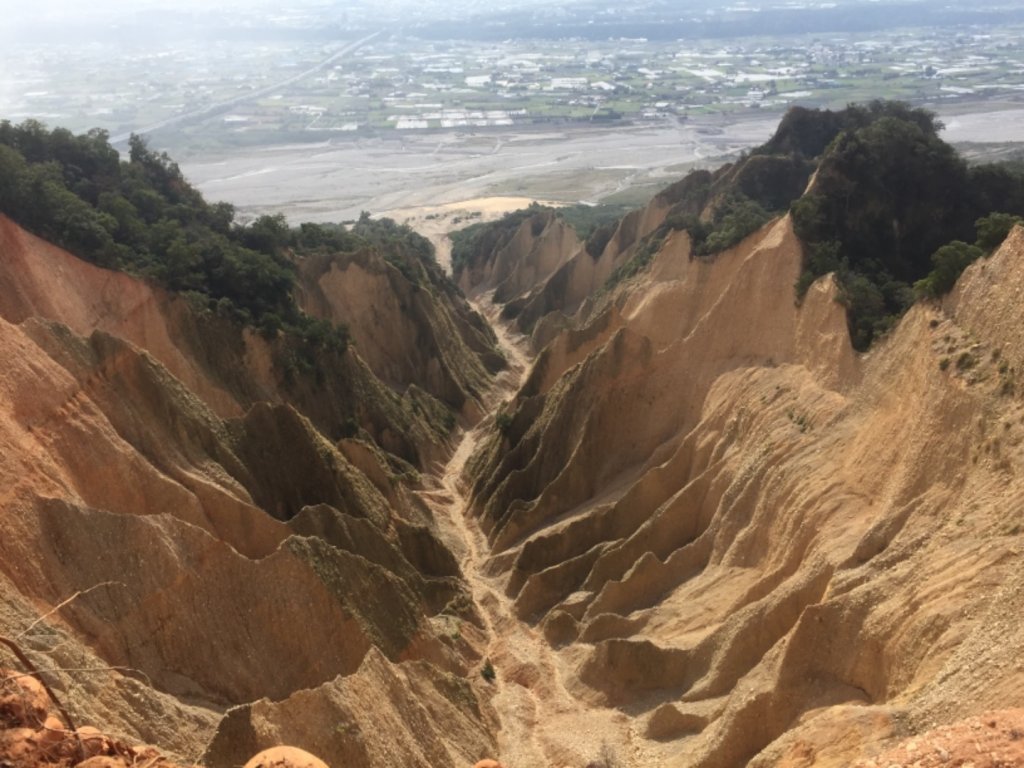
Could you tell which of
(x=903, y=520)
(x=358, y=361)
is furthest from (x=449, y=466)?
(x=903, y=520)

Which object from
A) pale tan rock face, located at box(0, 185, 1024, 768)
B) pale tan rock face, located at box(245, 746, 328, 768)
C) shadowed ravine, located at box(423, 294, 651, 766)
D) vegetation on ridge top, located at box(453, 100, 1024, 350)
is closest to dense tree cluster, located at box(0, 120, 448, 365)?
pale tan rock face, located at box(0, 185, 1024, 768)

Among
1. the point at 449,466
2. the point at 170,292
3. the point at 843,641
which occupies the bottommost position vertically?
the point at 449,466

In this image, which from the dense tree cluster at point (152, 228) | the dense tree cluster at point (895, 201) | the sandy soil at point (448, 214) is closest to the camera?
the dense tree cluster at point (895, 201)

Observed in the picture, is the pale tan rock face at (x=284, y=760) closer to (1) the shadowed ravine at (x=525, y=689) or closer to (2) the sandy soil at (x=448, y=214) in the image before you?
(1) the shadowed ravine at (x=525, y=689)

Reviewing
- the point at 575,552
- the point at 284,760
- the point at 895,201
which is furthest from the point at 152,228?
the point at 284,760

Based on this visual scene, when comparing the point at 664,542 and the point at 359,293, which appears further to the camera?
the point at 359,293

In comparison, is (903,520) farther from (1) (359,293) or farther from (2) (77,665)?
(1) (359,293)

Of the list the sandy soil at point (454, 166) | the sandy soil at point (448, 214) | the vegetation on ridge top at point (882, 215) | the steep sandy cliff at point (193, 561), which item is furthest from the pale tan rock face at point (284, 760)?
the sandy soil at point (454, 166)

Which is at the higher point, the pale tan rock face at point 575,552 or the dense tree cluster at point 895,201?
the dense tree cluster at point 895,201
